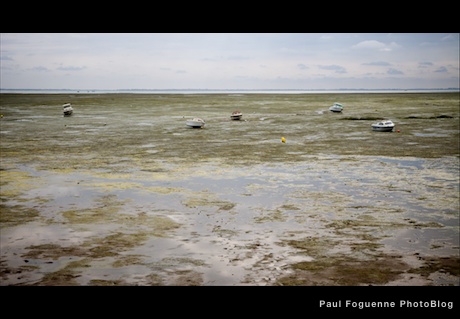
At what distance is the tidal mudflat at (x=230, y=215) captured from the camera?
925 cm

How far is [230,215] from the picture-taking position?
13.8m

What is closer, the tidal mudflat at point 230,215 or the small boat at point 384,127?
the tidal mudflat at point 230,215

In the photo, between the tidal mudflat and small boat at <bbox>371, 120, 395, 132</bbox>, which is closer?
the tidal mudflat

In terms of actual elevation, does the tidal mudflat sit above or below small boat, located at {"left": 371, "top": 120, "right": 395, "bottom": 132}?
below

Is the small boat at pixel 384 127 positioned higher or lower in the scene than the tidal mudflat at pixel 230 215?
higher

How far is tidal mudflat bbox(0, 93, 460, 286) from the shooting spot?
9250 millimetres
